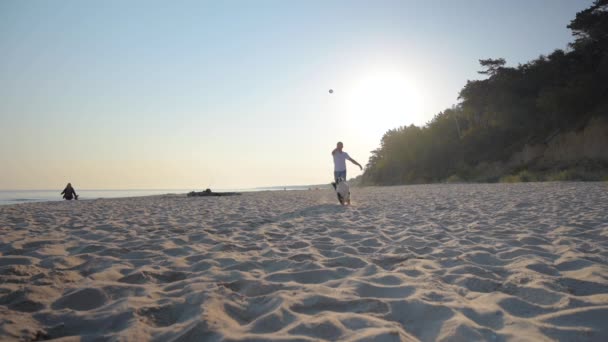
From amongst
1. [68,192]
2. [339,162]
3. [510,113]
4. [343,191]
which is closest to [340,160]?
[339,162]

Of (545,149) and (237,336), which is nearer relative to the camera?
(237,336)

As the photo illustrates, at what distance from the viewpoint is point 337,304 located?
2176 millimetres

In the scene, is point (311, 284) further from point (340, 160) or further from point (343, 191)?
point (340, 160)

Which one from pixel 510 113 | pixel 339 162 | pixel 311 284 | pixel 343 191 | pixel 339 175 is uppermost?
→ pixel 510 113

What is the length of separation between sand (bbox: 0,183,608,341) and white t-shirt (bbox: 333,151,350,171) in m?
4.91

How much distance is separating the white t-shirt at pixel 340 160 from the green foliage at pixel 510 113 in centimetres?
1344

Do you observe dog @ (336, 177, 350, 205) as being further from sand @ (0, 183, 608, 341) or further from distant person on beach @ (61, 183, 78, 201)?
distant person on beach @ (61, 183, 78, 201)

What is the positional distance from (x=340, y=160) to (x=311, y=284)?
7.26m

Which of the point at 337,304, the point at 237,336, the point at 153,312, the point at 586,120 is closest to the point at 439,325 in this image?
the point at 337,304

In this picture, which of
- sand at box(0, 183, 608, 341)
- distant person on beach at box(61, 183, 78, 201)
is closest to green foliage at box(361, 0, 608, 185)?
sand at box(0, 183, 608, 341)

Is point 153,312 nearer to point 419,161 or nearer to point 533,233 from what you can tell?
point 533,233

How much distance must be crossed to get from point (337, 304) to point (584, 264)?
2322 millimetres

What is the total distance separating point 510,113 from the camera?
2591 cm

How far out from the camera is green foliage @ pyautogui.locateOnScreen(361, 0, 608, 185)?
20.3 meters
